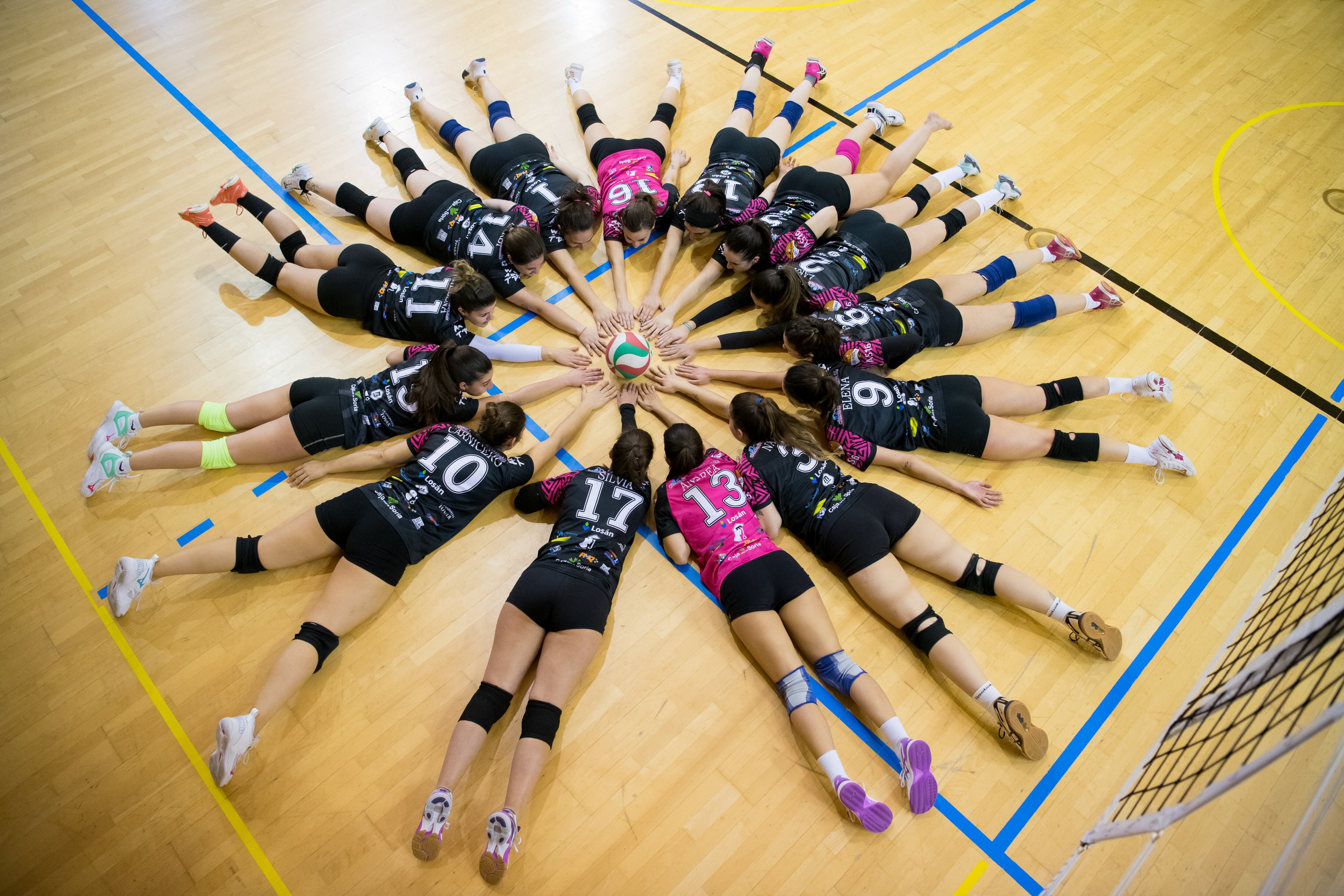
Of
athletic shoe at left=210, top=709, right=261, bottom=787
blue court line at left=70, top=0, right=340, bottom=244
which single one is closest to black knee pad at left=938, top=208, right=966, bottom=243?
blue court line at left=70, top=0, right=340, bottom=244

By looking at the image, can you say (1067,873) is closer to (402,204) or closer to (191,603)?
(191,603)

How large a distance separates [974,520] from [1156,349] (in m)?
1.94

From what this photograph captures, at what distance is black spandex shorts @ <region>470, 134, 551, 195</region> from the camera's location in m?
4.97

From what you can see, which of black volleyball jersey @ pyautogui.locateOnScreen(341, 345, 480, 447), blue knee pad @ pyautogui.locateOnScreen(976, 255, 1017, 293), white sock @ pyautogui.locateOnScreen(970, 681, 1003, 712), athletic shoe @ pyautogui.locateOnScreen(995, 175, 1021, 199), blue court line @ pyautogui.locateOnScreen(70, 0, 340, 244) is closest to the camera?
white sock @ pyautogui.locateOnScreen(970, 681, 1003, 712)

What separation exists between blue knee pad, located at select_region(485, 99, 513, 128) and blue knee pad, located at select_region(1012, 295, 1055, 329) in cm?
376

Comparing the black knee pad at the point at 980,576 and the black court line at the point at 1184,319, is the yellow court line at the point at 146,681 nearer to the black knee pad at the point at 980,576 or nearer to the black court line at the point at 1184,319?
the black knee pad at the point at 980,576

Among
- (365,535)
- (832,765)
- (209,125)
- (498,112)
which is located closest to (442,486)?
(365,535)

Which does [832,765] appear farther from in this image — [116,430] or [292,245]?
[292,245]

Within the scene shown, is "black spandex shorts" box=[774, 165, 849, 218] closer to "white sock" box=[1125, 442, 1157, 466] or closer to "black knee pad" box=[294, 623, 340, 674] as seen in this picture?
"white sock" box=[1125, 442, 1157, 466]

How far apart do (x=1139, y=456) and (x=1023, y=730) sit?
6.11 ft

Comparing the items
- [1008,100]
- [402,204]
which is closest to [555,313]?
[402,204]

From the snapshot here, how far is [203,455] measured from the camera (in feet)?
12.8

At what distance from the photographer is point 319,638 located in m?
3.39

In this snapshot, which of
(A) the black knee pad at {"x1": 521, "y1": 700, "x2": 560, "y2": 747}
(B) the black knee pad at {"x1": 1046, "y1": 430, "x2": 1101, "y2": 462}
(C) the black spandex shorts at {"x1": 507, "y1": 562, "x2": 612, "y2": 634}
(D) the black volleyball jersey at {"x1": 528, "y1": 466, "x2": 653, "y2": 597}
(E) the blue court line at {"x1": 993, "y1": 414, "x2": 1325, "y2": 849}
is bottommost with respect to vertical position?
(E) the blue court line at {"x1": 993, "y1": 414, "x2": 1325, "y2": 849}
